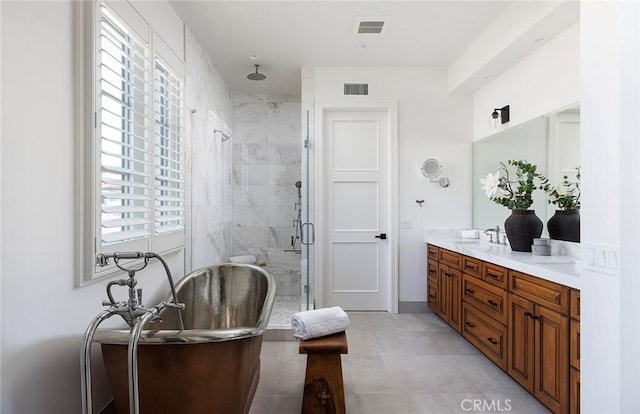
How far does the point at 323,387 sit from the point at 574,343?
1.37m

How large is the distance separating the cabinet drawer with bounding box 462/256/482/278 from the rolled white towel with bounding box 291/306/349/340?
1441mm

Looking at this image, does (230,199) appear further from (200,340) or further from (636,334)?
(636,334)

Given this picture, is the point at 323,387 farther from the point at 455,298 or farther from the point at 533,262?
the point at 455,298

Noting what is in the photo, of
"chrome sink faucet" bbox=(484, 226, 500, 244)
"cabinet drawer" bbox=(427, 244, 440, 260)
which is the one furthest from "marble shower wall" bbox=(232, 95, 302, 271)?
"chrome sink faucet" bbox=(484, 226, 500, 244)

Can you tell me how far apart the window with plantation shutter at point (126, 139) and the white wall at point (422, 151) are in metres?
2.22

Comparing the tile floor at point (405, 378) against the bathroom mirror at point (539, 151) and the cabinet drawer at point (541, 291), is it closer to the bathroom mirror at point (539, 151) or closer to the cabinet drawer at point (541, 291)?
the cabinet drawer at point (541, 291)

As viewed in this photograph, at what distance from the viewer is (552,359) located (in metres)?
2.15

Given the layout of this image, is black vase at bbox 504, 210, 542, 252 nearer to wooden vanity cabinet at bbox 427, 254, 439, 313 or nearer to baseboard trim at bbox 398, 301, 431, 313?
wooden vanity cabinet at bbox 427, 254, 439, 313

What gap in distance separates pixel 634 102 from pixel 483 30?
7.50 ft

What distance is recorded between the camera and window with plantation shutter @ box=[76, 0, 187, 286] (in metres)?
1.82

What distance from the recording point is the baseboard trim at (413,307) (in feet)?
14.4

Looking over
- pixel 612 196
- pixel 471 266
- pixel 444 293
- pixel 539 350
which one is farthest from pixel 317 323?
pixel 444 293

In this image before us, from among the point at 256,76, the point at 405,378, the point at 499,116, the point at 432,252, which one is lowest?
the point at 405,378

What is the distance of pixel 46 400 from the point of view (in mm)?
1608
